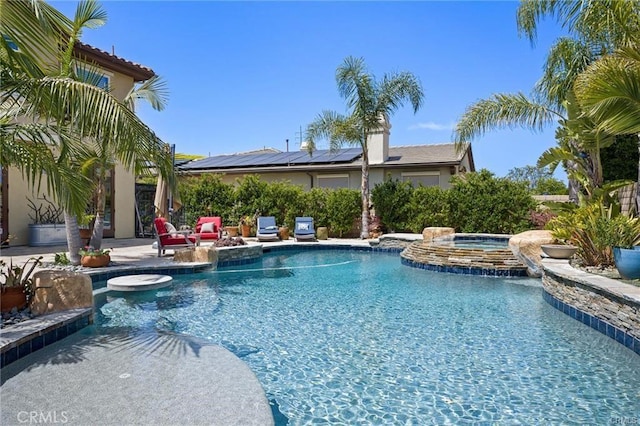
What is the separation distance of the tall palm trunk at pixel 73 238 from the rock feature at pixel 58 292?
14.5 feet

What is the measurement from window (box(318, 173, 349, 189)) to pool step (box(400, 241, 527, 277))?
39.0 feet

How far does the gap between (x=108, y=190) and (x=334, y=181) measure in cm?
1241

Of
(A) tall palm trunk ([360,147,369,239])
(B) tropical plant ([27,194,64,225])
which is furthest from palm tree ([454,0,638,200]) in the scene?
(B) tropical plant ([27,194,64,225])

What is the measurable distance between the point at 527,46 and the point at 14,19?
566 inches

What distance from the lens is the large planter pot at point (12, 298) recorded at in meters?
5.39

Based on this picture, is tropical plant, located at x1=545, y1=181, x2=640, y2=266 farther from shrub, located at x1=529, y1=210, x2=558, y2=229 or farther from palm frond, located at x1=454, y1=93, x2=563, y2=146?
shrub, located at x1=529, y1=210, x2=558, y2=229

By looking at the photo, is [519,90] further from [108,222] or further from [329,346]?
[108,222]

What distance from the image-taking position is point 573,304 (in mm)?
7234

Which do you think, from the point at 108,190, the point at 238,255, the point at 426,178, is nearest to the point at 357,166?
the point at 426,178

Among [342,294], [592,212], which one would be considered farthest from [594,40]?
[342,294]

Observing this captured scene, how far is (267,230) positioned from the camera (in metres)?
18.0

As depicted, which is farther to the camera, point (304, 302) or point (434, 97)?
point (434, 97)

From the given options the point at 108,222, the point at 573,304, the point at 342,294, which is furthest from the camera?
the point at 108,222

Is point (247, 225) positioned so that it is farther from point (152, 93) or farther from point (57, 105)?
point (57, 105)
